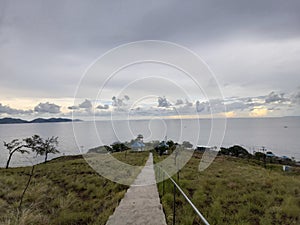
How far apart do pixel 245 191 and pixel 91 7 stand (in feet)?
30.8

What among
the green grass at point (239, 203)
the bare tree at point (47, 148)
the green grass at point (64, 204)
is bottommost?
the bare tree at point (47, 148)

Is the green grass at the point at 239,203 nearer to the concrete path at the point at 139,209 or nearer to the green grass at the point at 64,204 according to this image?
the concrete path at the point at 139,209

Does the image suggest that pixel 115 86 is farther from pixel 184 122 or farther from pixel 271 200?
pixel 271 200

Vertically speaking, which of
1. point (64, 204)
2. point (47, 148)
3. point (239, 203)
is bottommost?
point (47, 148)

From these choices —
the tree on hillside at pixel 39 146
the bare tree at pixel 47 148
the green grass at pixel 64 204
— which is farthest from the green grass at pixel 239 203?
the bare tree at pixel 47 148

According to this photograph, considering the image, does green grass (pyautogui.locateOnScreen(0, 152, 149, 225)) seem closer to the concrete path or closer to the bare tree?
the concrete path

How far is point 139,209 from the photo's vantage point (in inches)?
232

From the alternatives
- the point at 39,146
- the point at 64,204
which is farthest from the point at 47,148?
the point at 64,204

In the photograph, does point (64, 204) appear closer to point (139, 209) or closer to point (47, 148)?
point (139, 209)

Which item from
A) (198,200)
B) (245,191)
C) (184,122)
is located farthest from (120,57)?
(245,191)

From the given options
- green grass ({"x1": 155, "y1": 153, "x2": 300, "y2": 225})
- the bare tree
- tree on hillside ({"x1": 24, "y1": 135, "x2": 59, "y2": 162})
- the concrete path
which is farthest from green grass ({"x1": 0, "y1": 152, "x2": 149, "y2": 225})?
the bare tree

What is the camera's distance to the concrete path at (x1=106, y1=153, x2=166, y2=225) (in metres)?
5.07

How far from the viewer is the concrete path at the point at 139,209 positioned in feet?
16.6

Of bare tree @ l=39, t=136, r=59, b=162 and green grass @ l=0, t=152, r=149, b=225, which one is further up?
green grass @ l=0, t=152, r=149, b=225
